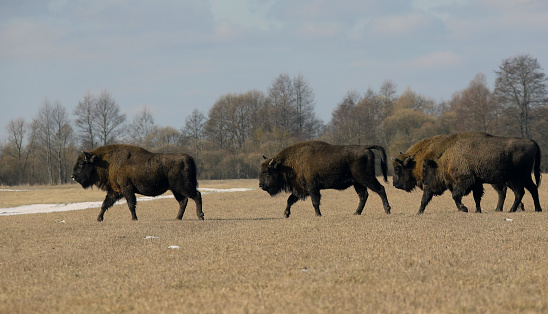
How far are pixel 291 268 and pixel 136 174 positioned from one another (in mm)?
10432

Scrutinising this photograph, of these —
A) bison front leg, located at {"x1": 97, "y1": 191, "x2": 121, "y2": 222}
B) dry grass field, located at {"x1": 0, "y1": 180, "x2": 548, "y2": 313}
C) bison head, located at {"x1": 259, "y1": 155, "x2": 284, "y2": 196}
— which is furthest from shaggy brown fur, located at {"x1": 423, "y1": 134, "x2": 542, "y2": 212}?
bison front leg, located at {"x1": 97, "y1": 191, "x2": 121, "y2": 222}

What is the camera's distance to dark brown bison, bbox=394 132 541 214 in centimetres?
1645

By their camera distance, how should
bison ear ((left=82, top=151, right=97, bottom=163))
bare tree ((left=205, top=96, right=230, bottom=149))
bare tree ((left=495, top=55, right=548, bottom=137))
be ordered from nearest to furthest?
bison ear ((left=82, top=151, right=97, bottom=163)) < bare tree ((left=495, top=55, right=548, bottom=137)) < bare tree ((left=205, top=96, right=230, bottom=149))

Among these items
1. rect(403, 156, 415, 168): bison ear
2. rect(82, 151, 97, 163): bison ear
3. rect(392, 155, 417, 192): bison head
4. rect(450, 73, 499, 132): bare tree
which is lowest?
rect(392, 155, 417, 192): bison head

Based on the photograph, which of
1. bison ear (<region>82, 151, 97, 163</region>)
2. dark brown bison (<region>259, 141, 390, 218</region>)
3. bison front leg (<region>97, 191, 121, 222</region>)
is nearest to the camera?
dark brown bison (<region>259, 141, 390, 218</region>)

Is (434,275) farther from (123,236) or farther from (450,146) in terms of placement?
(450,146)

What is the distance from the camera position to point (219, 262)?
9.14 m

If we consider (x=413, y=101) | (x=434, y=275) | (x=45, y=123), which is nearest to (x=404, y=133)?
(x=413, y=101)

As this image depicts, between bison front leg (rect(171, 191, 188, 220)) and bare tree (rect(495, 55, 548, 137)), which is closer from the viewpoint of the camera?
bison front leg (rect(171, 191, 188, 220))

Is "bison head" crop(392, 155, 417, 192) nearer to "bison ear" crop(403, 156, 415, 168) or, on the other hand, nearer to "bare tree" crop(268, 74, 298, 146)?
"bison ear" crop(403, 156, 415, 168)

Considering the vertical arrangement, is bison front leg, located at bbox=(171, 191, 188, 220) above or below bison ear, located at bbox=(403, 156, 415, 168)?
below

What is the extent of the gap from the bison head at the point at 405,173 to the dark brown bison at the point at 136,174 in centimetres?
632

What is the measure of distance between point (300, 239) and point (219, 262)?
245 centimetres

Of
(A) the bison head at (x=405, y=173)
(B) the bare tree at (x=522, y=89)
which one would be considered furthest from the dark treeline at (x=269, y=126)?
(A) the bison head at (x=405, y=173)
